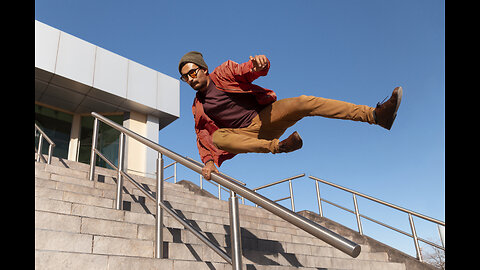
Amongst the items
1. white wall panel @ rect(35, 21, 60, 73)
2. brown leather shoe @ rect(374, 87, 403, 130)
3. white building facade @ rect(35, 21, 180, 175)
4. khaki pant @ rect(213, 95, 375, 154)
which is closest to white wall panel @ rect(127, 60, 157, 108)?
white building facade @ rect(35, 21, 180, 175)

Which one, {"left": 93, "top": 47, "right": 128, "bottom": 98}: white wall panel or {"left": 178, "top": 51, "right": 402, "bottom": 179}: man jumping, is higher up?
{"left": 93, "top": 47, "right": 128, "bottom": 98}: white wall panel

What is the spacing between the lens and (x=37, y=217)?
271cm

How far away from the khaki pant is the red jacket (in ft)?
0.38

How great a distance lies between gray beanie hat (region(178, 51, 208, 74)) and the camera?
294 centimetres

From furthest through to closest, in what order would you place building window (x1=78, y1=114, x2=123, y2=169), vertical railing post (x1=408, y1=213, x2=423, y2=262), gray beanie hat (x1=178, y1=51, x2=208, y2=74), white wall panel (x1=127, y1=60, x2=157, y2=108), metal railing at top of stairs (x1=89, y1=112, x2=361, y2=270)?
white wall panel (x1=127, y1=60, x2=157, y2=108) < building window (x1=78, y1=114, x2=123, y2=169) < vertical railing post (x1=408, y1=213, x2=423, y2=262) < gray beanie hat (x1=178, y1=51, x2=208, y2=74) < metal railing at top of stairs (x1=89, y1=112, x2=361, y2=270)

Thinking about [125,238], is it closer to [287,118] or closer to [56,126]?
[287,118]

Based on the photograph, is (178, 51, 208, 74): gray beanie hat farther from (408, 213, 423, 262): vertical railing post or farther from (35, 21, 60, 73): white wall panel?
(35, 21, 60, 73): white wall panel

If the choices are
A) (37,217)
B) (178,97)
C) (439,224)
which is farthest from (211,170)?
(178,97)

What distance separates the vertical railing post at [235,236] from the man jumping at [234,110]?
0.38 meters

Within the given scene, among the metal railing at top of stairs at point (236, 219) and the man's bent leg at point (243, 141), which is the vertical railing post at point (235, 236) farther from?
the man's bent leg at point (243, 141)

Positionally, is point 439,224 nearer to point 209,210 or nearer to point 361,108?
point 209,210

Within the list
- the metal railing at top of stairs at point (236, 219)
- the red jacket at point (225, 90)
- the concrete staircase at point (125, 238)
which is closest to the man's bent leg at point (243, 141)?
the red jacket at point (225, 90)

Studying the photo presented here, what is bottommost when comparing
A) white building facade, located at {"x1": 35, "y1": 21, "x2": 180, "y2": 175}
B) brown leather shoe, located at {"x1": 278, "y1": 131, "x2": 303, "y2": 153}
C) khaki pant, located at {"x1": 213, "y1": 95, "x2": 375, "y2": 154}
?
brown leather shoe, located at {"x1": 278, "y1": 131, "x2": 303, "y2": 153}

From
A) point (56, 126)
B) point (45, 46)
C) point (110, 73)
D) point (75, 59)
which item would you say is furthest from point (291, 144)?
point (56, 126)
